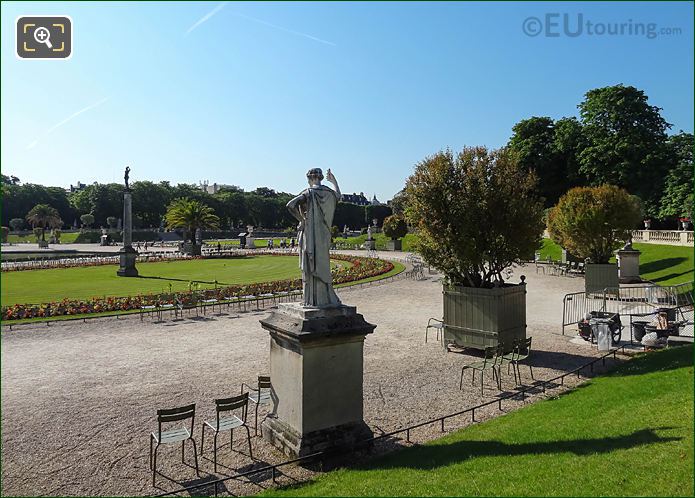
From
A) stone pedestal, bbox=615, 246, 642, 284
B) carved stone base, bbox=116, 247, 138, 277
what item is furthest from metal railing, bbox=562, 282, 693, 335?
carved stone base, bbox=116, 247, 138, 277

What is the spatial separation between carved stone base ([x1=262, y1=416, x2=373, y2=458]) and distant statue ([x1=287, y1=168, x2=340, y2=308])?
2.06m

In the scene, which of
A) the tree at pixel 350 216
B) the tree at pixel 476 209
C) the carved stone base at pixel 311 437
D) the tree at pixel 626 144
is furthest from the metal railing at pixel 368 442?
the tree at pixel 350 216

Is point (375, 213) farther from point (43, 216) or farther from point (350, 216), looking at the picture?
point (43, 216)

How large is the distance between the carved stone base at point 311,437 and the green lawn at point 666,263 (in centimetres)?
2331

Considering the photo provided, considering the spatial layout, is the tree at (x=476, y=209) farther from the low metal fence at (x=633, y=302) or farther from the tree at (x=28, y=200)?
the tree at (x=28, y=200)

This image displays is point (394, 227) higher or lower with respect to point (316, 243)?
higher

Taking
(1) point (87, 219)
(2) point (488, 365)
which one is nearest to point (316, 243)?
(2) point (488, 365)

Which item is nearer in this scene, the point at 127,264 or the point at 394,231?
the point at 127,264

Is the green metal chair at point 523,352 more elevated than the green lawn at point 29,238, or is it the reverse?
the green lawn at point 29,238

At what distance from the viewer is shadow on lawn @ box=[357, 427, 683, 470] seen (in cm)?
715

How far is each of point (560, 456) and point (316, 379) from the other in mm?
3740

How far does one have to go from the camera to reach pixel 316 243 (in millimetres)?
8344

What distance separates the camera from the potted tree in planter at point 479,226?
47.3 feet

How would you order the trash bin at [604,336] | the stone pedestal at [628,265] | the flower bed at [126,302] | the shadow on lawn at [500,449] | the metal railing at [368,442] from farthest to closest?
the stone pedestal at [628,265] < the flower bed at [126,302] < the trash bin at [604,336] < the shadow on lawn at [500,449] < the metal railing at [368,442]
